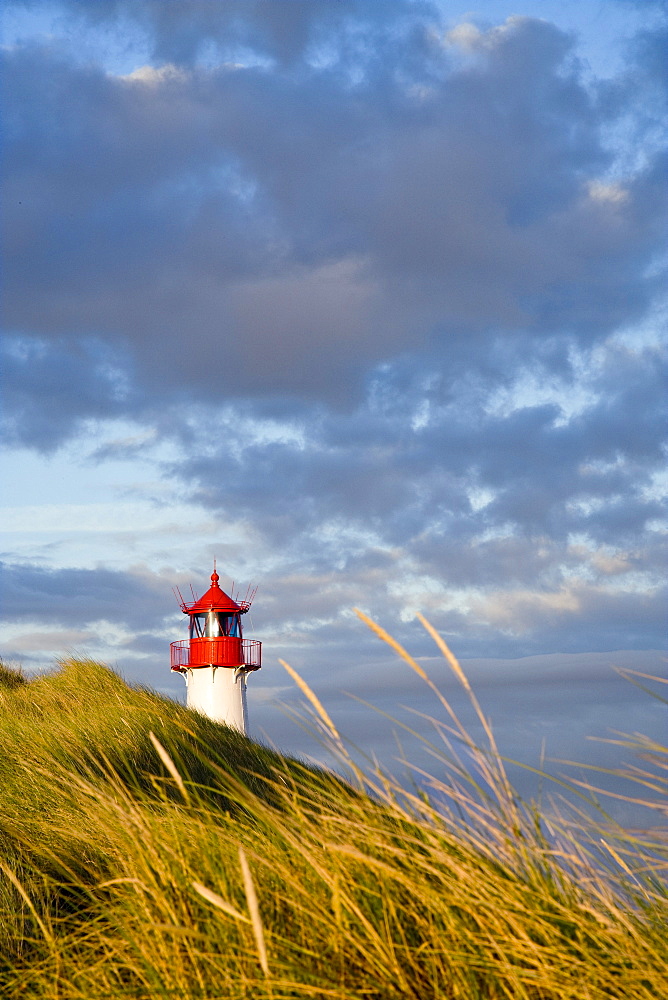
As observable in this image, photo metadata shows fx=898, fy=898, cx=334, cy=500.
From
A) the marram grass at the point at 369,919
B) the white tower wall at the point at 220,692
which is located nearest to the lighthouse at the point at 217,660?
the white tower wall at the point at 220,692

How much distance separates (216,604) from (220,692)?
179cm

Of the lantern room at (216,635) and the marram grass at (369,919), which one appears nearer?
the marram grass at (369,919)

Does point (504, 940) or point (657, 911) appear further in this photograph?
point (657, 911)

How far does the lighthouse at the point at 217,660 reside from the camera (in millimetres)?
18266

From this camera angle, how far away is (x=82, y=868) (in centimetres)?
462

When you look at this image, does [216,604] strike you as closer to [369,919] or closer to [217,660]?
[217,660]

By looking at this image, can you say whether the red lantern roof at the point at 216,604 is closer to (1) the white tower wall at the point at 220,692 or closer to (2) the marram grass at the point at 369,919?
(1) the white tower wall at the point at 220,692

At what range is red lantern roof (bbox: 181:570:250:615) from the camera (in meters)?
18.5

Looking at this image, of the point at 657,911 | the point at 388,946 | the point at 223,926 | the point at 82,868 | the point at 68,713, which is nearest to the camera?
the point at 388,946

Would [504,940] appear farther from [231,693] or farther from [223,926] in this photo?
[231,693]

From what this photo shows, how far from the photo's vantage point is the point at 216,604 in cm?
1845

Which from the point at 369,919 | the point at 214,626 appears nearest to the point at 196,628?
the point at 214,626

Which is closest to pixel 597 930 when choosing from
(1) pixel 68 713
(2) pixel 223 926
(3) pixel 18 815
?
(2) pixel 223 926

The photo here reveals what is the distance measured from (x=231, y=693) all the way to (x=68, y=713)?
888 centimetres
